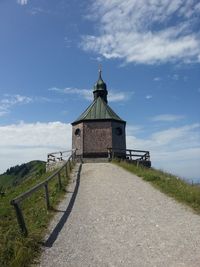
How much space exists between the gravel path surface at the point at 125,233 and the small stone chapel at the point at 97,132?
22104 mm

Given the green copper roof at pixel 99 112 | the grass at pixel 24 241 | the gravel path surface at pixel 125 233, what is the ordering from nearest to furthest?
the grass at pixel 24 241 < the gravel path surface at pixel 125 233 < the green copper roof at pixel 99 112

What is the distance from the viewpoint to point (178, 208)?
1338 cm

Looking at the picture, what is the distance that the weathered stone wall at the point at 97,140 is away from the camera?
38.8 m

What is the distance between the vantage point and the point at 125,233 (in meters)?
10.1

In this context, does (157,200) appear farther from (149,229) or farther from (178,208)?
(149,229)

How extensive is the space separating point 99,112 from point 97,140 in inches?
146

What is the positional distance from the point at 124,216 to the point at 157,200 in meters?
3.29

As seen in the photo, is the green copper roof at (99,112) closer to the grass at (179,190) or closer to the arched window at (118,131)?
the arched window at (118,131)

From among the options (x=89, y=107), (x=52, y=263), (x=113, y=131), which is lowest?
(x=52, y=263)

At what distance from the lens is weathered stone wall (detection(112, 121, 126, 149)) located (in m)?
39.4

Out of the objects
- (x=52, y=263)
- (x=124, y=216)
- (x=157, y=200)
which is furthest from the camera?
(x=157, y=200)

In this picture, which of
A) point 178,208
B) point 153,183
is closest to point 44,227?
point 178,208

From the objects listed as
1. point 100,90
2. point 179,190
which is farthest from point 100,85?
point 179,190

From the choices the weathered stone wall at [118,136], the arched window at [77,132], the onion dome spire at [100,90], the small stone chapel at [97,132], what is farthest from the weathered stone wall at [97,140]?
the onion dome spire at [100,90]
